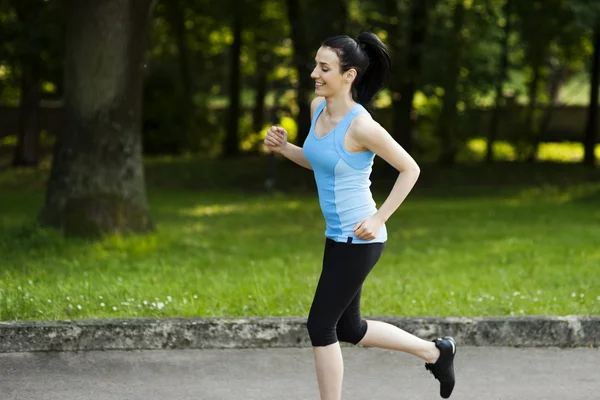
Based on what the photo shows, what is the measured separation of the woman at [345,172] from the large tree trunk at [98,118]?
757cm

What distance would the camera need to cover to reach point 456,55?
22219 millimetres

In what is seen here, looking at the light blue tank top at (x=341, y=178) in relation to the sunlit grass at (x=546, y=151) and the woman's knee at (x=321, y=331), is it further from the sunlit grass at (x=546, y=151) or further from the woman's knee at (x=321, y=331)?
the sunlit grass at (x=546, y=151)

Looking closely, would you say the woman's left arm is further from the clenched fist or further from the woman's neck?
the clenched fist

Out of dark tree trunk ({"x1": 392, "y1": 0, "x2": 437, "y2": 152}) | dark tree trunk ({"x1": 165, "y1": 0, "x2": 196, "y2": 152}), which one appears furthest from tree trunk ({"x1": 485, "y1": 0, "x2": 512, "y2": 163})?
dark tree trunk ({"x1": 165, "y1": 0, "x2": 196, "y2": 152})

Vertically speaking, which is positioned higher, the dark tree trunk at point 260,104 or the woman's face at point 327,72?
the woman's face at point 327,72

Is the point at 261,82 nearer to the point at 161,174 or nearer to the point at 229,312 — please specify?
the point at 161,174

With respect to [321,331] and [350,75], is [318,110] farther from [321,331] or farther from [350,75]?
[321,331]

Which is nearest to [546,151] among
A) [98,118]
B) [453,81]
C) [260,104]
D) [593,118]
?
Answer: [593,118]

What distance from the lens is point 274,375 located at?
6168 mm

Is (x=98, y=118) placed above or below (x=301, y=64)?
above

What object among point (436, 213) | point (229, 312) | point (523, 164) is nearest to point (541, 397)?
point (229, 312)

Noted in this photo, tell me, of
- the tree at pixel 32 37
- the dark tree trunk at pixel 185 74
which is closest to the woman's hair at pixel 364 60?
the tree at pixel 32 37

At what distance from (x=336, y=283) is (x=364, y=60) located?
999 mm

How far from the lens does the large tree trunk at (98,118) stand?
40.0ft
